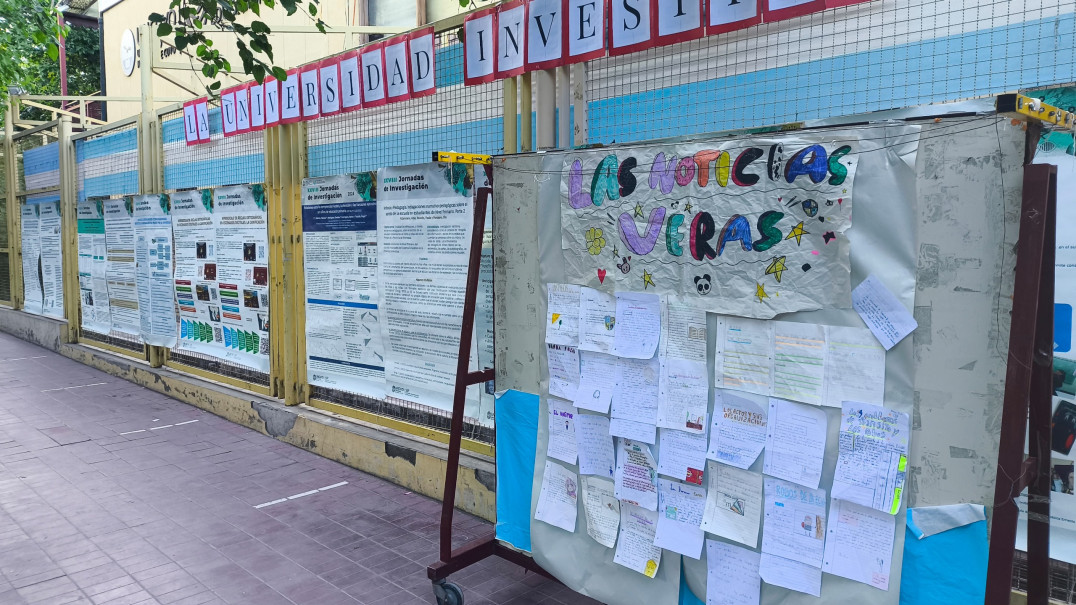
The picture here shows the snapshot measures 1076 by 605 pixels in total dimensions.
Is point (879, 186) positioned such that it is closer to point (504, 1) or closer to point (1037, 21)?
point (1037, 21)

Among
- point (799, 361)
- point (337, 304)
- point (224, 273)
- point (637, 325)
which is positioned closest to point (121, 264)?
point (224, 273)

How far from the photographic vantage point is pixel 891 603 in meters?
2.42

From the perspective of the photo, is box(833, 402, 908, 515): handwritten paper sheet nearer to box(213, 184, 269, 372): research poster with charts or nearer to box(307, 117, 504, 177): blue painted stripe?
box(307, 117, 504, 177): blue painted stripe

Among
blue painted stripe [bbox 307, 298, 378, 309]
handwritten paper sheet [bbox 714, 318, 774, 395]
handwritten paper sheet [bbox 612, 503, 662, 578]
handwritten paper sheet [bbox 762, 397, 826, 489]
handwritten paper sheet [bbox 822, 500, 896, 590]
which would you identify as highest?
handwritten paper sheet [bbox 714, 318, 774, 395]

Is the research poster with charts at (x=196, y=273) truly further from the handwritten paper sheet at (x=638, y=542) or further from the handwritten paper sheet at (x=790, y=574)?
the handwritten paper sheet at (x=790, y=574)

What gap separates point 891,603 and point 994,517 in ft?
1.60

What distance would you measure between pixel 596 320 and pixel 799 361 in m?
0.96

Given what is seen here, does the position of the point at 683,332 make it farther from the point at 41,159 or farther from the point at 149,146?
the point at 41,159

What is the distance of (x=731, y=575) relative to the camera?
285 centimetres

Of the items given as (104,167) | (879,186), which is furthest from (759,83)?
(104,167)

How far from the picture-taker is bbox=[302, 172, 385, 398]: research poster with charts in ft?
18.9

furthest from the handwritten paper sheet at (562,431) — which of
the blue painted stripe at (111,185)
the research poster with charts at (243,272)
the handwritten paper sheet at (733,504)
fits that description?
the blue painted stripe at (111,185)

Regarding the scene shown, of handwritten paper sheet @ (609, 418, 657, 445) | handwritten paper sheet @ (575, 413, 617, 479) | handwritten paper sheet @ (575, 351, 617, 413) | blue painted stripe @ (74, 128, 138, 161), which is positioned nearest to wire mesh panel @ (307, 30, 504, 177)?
handwritten paper sheet @ (575, 351, 617, 413)

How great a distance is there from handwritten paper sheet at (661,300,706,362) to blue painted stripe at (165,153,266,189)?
524cm
